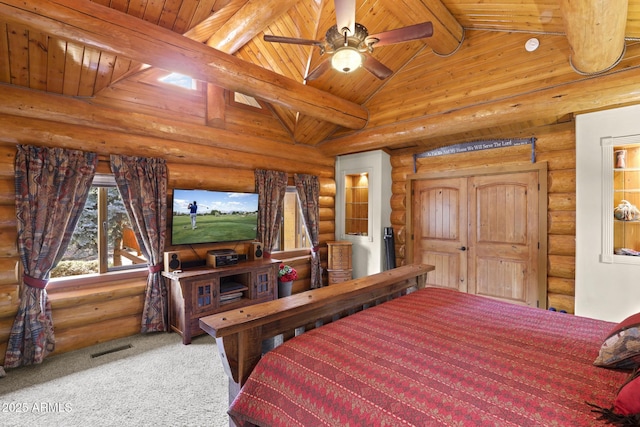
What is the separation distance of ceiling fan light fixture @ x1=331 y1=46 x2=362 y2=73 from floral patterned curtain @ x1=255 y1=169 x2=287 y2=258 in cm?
249

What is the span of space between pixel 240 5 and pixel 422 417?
3.76m

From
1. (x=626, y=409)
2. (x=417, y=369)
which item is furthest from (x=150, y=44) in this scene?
(x=626, y=409)

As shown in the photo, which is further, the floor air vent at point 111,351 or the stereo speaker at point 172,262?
the stereo speaker at point 172,262

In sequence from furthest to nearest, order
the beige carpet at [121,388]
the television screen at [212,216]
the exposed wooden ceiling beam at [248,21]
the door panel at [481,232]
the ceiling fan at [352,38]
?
the door panel at [481,232]
the television screen at [212,216]
the exposed wooden ceiling beam at [248,21]
the ceiling fan at [352,38]
the beige carpet at [121,388]

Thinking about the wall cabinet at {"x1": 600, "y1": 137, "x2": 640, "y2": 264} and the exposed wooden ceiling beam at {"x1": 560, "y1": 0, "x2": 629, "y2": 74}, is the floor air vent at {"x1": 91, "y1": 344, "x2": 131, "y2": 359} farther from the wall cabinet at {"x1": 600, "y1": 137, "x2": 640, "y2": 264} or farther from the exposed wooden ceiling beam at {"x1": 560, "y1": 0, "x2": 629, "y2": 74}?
the wall cabinet at {"x1": 600, "y1": 137, "x2": 640, "y2": 264}

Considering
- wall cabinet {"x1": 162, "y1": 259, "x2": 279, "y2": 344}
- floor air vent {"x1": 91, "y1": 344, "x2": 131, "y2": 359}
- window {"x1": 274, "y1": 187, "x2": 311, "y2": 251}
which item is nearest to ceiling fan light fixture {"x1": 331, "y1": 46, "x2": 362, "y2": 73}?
wall cabinet {"x1": 162, "y1": 259, "x2": 279, "y2": 344}

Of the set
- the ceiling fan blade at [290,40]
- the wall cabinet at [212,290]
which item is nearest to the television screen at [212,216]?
the wall cabinet at [212,290]

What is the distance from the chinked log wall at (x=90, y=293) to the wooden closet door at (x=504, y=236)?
344 cm

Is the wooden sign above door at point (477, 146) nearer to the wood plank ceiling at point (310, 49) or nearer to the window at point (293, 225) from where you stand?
the wood plank ceiling at point (310, 49)

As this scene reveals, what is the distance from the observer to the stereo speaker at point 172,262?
3543mm

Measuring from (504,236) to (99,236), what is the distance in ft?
17.1

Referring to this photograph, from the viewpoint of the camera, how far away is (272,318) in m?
1.67

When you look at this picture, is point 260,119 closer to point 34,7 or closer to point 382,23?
point 382,23

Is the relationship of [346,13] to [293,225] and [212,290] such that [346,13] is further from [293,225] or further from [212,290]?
[293,225]
